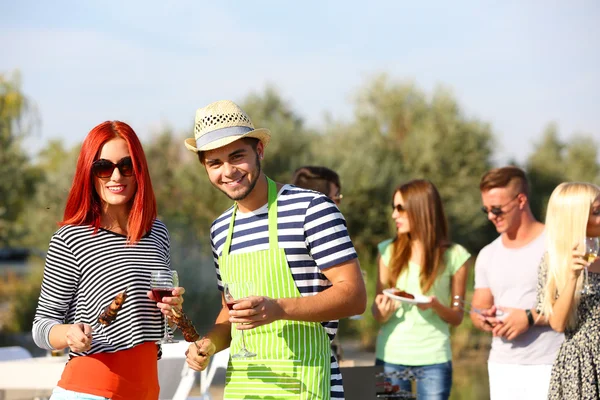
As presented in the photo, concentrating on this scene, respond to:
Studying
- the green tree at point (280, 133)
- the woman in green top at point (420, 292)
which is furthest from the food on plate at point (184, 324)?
the green tree at point (280, 133)

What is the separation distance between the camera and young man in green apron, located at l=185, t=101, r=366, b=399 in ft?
9.81

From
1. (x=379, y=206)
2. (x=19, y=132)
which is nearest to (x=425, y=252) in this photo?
(x=379, y=206)

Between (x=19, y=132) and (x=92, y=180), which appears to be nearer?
(x=92, y=180)

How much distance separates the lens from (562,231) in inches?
175

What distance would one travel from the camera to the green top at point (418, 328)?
5.56m

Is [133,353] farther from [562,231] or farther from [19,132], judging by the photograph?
[19,132]

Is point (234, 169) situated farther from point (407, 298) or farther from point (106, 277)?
point (407, 298)

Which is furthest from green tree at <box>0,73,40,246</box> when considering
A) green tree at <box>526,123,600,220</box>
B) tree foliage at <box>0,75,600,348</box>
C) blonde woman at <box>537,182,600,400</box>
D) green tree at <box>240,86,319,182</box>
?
blonde woman at <box>537,182,600,400</box>

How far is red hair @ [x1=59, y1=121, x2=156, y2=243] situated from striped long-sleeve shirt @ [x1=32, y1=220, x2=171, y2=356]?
0.07 metres

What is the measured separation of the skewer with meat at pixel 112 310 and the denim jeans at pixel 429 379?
2.84m

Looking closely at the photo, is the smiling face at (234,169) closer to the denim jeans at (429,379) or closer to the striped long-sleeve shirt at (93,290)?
the striped long-sleeve shirt at (93,290)

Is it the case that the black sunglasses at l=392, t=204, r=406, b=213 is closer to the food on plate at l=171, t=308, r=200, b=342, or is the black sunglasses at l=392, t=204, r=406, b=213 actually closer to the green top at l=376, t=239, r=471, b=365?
the green top at l=376, t=239, r=471, b=365

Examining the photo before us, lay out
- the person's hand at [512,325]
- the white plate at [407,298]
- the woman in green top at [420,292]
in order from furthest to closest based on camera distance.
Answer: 1. the woman in green top at [420,292]
2. the white plate at [407,298]
3. the person's hand at [512,325]

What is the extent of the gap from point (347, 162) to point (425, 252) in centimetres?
1381
